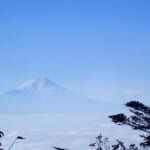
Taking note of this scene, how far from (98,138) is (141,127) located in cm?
423

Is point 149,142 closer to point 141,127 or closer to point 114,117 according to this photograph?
point 141,127

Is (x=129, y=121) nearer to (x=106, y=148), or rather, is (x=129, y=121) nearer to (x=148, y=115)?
(x=148, y=115)

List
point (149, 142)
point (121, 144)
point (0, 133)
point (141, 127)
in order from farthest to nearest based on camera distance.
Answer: point (121, 144) < point (141, 127) < point (149, 142) < point (0, 133)

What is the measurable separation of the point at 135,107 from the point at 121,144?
3147 millimetres

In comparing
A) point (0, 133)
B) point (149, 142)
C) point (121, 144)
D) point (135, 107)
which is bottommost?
point (0, 133)

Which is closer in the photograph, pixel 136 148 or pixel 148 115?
pixel 148 115

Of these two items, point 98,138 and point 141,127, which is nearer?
point 141,127

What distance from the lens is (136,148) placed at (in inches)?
762

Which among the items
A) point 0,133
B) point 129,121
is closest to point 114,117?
point 129,121

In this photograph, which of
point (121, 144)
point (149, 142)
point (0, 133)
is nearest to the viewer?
point (0, 133)

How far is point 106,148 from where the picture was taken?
697 inches

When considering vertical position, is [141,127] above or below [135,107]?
below

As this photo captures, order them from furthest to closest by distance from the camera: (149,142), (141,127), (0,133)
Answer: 1. (141,127)
2. (149,142)
3. (0,133)

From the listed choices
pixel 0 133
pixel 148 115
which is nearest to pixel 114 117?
pixel 148 115
